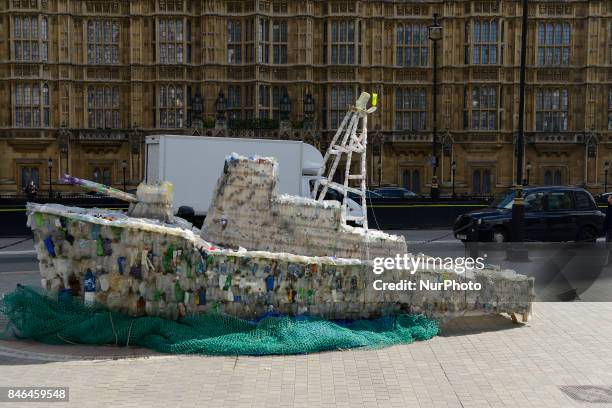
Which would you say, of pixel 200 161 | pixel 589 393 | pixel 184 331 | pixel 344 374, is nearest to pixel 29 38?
pixel 200 161

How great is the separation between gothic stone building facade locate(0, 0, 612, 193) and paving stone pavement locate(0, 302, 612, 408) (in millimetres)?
30656

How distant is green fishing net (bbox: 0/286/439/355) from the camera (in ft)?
33.0

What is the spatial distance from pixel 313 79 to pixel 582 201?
70.0 feet

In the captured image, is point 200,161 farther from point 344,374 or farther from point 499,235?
point 344,374

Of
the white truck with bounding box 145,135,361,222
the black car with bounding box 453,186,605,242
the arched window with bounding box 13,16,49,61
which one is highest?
the arched window with bounding box 13,16,49,61

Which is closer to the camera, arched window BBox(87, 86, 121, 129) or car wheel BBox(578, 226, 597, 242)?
car wheel BBox(578, 226, 597, 242)

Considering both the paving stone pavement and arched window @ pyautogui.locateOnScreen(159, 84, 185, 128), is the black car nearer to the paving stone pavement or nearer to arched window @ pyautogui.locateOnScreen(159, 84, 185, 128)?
the paving stone pavement

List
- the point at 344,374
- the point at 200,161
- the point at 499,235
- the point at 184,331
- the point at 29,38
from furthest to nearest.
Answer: the point at 29,38 < the point at 200,161 < the point at 499,235 < the point at 184,331 < the point at 344,374

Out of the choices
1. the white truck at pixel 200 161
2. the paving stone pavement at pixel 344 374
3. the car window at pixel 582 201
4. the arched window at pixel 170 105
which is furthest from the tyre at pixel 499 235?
the arched window at pixel 170 105

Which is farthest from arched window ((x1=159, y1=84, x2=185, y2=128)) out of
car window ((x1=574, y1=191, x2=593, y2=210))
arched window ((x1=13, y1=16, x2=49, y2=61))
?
car window ((x1=574, y1=191, x2=593, y2=210))

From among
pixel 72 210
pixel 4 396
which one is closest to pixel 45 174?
pixel 72 210

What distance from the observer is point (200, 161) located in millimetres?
25328

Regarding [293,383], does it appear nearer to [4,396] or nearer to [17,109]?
[4,396]

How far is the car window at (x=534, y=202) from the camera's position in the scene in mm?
22688
